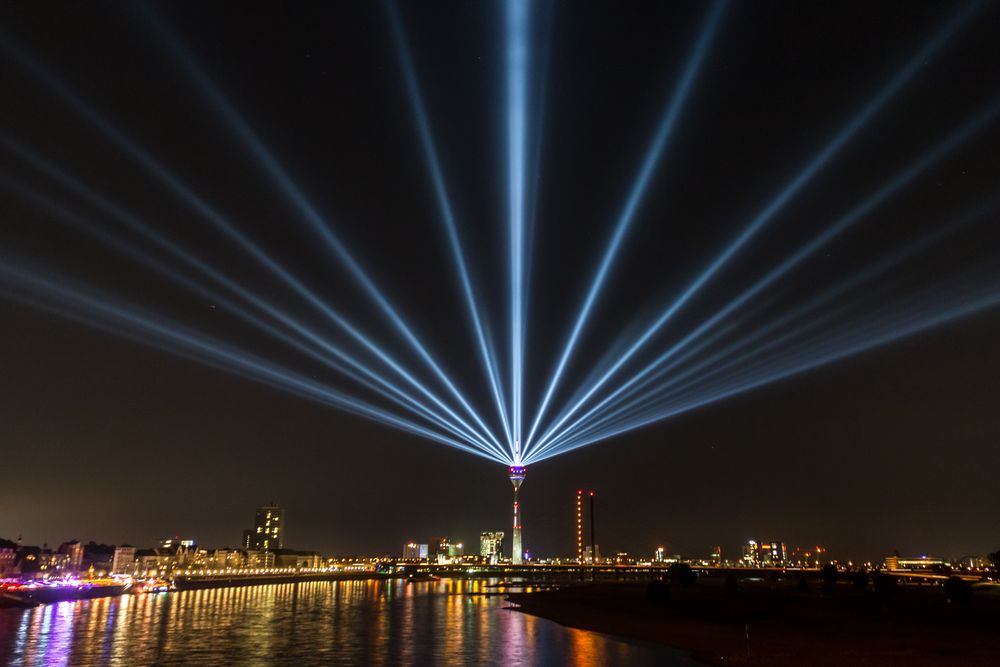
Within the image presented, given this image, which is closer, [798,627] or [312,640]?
[312,640]

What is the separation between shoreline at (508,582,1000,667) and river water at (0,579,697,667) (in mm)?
2760

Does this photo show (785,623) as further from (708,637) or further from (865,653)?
(865,653)

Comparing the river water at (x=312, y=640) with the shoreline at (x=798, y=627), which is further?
the river water at (x=312, y=640)

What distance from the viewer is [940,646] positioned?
1233 inches

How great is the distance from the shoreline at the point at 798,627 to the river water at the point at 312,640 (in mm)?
2760

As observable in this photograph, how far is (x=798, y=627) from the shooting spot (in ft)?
127

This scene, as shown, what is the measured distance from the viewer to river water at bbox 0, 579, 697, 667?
97.9 ft

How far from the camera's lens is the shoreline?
2823 centimetres

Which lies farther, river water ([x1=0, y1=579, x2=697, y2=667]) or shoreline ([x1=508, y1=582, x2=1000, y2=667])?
river water ([x1=0, y1=579, x2=697, y2=667])

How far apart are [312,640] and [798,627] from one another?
26.6m

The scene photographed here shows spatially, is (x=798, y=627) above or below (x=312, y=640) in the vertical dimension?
above

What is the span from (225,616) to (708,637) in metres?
38.0

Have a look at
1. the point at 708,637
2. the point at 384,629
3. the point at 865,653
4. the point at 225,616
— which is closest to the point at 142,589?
the point at 225,616

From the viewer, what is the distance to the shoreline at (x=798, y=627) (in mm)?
28234
